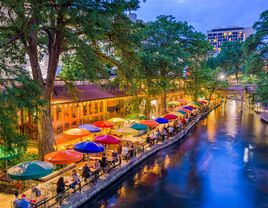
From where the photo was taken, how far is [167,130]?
28859 millimetres

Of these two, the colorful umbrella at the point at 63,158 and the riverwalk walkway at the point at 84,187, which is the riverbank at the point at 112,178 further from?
the colorful umbrella at the point at 63,158

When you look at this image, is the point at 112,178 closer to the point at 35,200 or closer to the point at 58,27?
the point at 35,200

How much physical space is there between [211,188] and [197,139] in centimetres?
1432

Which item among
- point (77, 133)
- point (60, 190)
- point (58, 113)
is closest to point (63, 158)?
point (60, 190)

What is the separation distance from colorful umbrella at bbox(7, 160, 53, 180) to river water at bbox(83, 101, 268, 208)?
10.4ft

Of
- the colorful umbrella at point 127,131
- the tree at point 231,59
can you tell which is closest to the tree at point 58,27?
the colorful umbrella at point 127,131

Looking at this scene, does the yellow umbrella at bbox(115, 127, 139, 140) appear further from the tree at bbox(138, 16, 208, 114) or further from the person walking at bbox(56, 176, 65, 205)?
the person walking at bbox(56, 176, 65, 205)

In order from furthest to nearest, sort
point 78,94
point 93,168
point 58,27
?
point 78,94, point 93,168, point 58,27

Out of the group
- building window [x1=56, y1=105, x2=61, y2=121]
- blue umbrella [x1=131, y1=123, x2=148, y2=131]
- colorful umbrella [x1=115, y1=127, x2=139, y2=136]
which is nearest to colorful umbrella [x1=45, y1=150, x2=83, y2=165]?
colorful umbrella [x1=115, y1=127, x2=139, y2=136]

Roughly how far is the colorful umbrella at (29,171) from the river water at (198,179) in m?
3.18

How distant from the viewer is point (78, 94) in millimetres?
22469

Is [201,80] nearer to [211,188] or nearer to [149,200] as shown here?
[211,188]

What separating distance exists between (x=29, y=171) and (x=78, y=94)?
11425 mm

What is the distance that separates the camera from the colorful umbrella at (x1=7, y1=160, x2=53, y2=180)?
11.5 m
